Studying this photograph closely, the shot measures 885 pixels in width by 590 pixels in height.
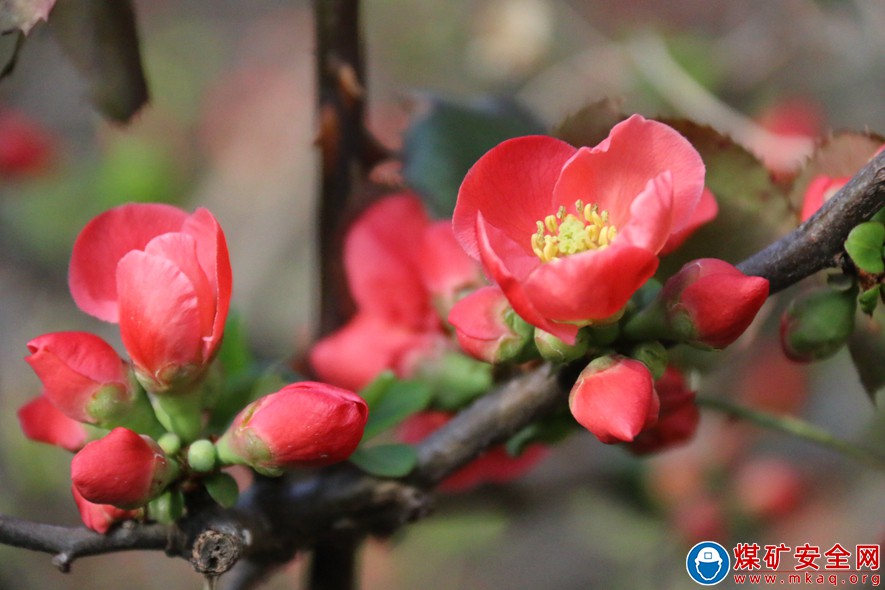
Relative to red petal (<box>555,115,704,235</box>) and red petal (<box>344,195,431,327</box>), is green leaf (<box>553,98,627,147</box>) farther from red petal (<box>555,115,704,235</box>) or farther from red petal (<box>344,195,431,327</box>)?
red petal (<box>344,195,431,327</box>)

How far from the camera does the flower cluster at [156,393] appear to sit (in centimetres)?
41

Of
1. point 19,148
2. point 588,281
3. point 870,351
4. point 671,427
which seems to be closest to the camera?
point 588,281

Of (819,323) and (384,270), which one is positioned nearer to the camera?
(819,323)

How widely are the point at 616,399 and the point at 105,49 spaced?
389 mm

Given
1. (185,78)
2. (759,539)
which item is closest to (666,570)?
(759,539)

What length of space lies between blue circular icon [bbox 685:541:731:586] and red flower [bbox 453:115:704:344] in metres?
0.31

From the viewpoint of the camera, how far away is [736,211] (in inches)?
20.6

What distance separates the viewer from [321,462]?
43 centimetres

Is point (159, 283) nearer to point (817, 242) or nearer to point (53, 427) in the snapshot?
point (53, 427)

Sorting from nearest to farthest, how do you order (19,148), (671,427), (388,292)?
(671,427) < (388,292) < (19,148)

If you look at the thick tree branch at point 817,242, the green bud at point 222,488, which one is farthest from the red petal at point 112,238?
the thick tree branch at point 817,242

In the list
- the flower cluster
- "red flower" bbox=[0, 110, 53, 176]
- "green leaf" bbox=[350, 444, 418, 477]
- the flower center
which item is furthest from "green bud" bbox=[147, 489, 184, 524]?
"red flower" bbox=[0, 110, 53, 176]

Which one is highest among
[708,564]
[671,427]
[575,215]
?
[575,215]

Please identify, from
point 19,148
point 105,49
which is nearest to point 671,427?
point 105,49
